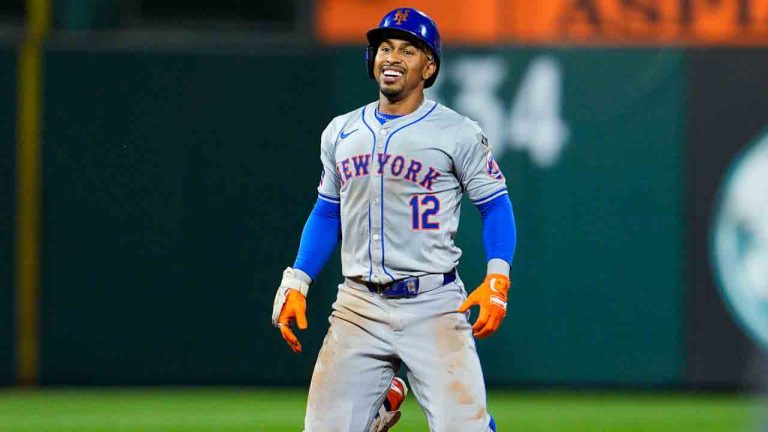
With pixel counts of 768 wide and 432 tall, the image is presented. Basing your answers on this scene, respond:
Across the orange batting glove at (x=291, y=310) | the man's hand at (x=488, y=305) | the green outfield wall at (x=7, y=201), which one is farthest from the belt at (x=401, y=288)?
the green outfield wall at (x=7, y=201)

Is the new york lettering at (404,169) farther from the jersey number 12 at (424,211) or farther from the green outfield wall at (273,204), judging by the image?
the green outfield wall at (273,204)

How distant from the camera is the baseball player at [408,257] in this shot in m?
5.02

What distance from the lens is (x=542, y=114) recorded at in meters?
10.1

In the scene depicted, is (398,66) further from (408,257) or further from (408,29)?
(408,257)

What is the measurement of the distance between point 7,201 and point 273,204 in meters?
1.80

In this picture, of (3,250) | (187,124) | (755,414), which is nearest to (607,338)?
(187,124)

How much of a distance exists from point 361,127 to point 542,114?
5.08 meters

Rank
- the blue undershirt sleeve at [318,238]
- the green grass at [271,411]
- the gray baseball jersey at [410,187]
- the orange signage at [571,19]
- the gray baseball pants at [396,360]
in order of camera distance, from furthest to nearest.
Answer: the orange signage at [571,19]
the green grass at [271,411]
the blue undershirt sleeve at [318,238]
the gray baseball jersey at [410,187]
the gray baseball pants at [396,360]

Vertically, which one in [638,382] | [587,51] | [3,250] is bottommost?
[638,382]

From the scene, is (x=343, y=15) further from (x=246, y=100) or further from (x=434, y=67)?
(x=434, y=67)

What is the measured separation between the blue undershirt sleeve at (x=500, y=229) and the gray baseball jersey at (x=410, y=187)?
0.12 feet

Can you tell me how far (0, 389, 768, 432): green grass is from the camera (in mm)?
8406

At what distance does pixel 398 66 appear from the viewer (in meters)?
5.15

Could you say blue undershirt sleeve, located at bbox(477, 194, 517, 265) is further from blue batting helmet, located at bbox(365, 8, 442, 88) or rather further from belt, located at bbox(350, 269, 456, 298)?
blue batting helmet, located at bbox(365, 8, 442, 88)
